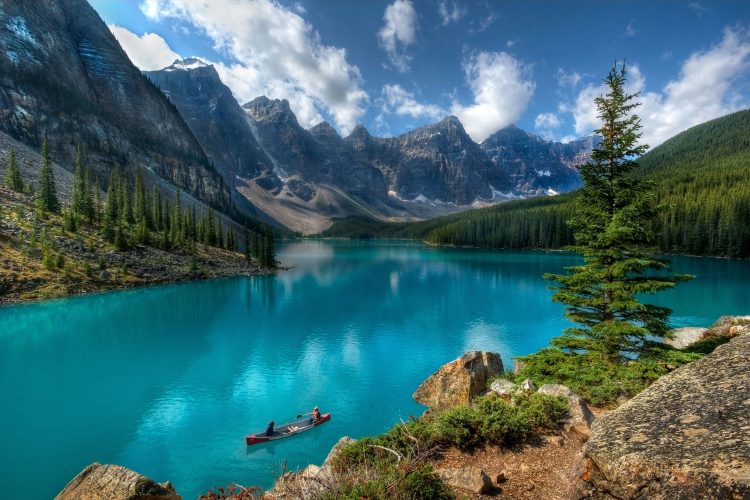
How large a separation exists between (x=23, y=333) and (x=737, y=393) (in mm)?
58426

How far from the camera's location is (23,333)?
4194 centimetres

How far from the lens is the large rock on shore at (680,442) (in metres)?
3.75

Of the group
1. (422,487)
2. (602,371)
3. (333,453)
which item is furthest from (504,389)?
(422,487)

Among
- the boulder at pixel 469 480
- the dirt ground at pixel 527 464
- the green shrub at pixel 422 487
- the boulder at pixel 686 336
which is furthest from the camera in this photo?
the boulder at pixel 686 336

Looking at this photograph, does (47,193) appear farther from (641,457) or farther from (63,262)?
(641,457)

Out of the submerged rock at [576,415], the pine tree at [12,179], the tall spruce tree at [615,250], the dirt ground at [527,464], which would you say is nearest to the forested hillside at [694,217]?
the tall spruce tree at [615,250]

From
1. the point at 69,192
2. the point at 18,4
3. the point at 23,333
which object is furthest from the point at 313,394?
the point at 18,4

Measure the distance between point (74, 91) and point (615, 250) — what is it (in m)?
203

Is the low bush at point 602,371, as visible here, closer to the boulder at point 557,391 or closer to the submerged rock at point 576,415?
the boulder at point 557,391

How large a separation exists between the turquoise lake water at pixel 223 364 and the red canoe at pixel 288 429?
1.51 ft

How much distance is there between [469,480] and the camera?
27.0 feet

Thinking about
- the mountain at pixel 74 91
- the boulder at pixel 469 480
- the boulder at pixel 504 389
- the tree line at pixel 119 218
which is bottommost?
the boulder at pixel 504 389

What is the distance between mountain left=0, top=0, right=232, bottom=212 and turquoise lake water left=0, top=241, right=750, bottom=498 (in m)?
109

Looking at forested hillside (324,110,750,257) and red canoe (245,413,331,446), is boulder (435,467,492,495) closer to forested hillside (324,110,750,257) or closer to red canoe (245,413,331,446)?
red canoe (245,413,331,446)
